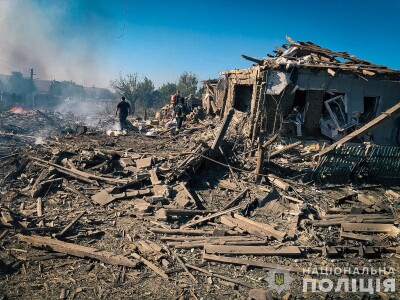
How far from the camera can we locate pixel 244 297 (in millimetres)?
4152

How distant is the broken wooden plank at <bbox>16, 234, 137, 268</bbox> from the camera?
4.68 metres

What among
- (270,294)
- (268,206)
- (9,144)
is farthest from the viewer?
(9,144)

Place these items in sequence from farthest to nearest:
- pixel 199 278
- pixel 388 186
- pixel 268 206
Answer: pixel 388 186
pixel 268 206
pixel 199 278

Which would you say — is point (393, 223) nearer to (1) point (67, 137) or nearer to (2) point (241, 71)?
(2) point (241, 71)

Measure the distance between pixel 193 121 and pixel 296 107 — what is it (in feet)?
28.7

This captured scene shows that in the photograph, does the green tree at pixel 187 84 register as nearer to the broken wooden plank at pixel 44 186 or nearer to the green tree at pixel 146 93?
the green tree at pixel 146 93

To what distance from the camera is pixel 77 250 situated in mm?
4816

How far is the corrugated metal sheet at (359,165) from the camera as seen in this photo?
854cm

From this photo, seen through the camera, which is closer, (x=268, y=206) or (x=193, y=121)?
(x=268, y=206)

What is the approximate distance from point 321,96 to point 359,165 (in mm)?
4112

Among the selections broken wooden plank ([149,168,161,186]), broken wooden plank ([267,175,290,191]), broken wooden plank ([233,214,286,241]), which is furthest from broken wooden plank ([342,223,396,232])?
broken wooden plank ([149,168,161,186])

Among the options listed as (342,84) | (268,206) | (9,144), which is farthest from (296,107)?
(9,144)

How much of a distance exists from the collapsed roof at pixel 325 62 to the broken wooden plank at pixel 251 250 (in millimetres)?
8044

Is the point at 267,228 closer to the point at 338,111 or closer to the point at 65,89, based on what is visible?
the point at 338,111
